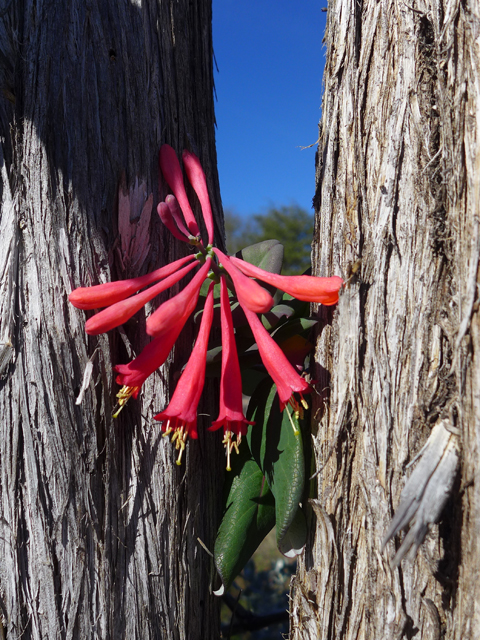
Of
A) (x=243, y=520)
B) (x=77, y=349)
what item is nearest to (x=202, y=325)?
(x=77, y=349)

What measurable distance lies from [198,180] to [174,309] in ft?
1.72

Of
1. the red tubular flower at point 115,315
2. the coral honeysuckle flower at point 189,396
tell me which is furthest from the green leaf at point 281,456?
the red tubular flower at point 115,315

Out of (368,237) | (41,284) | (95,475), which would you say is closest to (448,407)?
(368,237)

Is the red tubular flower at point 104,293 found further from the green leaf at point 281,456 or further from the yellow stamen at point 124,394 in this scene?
the green leaf at point 281,456

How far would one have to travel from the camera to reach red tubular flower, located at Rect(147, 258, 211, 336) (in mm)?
1156

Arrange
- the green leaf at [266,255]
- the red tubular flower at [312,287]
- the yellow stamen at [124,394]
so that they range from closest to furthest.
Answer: the red tubular flower at [312,287], the yellow stamen at [124,394], the green leaf at [266,255]

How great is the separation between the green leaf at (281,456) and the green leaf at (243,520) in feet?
0.34

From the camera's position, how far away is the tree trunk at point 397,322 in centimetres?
108

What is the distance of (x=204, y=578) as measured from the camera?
5.30 ft

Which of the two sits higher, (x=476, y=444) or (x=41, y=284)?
(x=41, y=284)

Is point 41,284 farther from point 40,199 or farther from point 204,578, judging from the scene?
point 204,578

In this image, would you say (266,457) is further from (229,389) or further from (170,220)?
(170,220)

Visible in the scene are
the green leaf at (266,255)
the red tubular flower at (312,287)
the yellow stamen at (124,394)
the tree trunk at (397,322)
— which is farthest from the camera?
the green leaf at (266,255)

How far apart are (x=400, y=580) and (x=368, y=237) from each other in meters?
0.84
